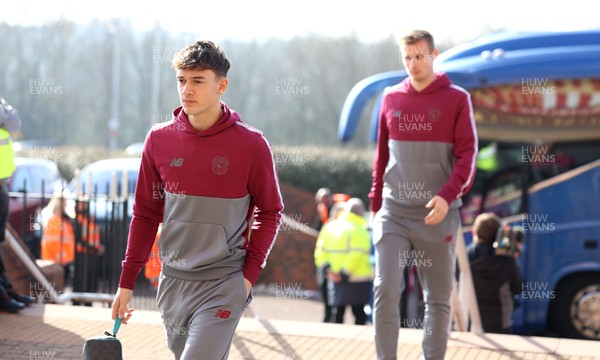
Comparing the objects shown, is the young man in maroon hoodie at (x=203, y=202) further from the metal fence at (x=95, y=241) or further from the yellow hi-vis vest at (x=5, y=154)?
the metal fence at (x=95, y=241)

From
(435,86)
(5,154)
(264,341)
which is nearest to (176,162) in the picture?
(435,86)

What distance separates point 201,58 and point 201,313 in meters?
1.04

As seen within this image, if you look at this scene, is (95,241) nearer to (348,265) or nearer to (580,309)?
(348,265)

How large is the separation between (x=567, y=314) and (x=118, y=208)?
Result: 4765 mm

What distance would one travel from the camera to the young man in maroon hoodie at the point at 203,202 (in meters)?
4.13

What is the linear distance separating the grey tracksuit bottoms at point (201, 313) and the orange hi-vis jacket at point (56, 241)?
7135 mm

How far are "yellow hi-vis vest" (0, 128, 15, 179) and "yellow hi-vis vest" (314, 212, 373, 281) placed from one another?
3741 millimetres

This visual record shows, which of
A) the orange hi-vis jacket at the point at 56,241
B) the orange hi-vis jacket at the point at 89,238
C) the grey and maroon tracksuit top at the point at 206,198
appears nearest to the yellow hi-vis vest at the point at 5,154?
the orange hi-vis jacket at the point at 89,238

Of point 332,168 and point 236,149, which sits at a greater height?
point 236,149

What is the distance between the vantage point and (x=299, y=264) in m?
15.7

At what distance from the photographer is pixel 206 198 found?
4.18 m

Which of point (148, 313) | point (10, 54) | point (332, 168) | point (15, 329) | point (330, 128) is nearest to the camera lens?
point (15, 329)

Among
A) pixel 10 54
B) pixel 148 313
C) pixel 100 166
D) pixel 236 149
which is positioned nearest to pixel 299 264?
pixel 100 166

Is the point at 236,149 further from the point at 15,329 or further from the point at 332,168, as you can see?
the point at 332,168
